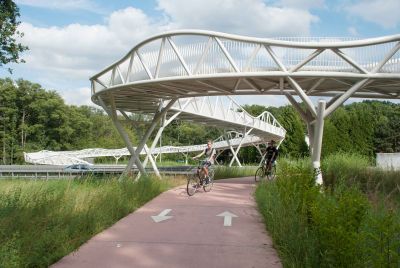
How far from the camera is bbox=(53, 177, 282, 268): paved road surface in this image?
6785 mm

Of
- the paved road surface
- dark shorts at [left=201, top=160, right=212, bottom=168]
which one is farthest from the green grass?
dark shorts at [left=201, top=160, right=212, bottom=168]

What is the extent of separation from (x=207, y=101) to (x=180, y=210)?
70.0ft

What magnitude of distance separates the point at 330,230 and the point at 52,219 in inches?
198

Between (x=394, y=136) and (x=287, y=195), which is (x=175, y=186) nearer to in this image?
(x=287, y=195)

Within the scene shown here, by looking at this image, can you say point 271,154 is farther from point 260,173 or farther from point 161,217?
point 161,217

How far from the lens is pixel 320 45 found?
15.3 m

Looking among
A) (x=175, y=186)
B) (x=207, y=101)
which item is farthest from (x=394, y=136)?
(x=175, y=186)

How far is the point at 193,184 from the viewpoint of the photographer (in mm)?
15656

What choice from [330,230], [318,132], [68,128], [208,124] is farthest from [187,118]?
[68,128]

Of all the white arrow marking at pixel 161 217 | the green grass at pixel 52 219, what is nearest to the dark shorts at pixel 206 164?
the green grass at pixel 52 219

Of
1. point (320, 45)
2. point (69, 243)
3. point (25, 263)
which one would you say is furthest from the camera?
point (320, 45)

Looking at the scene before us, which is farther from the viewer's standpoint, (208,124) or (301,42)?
(208,124)

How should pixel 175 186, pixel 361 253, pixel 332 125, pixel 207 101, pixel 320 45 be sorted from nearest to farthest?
1. pixel 361 253
2. pixel 320 45
3. pixel 175 186
4. pixel 207 101
5. pixel 332 125

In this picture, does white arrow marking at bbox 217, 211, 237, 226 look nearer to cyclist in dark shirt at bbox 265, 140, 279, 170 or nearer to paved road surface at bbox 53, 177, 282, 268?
paved road surface at bbox 53, 177, 282, 268
